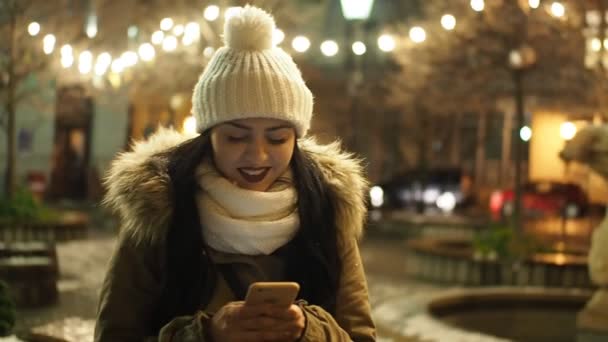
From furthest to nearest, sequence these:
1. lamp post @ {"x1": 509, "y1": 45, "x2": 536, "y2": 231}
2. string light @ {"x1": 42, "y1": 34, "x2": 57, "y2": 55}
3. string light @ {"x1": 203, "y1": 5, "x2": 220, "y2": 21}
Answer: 1. lamp post @ {"x1": 509, "y1": 45, "x2": 536, "y2": 231}
2. string light @ {"x1": 42, "y1": 34, "x2": 57, "y2": 55}
3. string light @ {"x1": 203, "y1": 5, "x2": 220, "y2": 21}

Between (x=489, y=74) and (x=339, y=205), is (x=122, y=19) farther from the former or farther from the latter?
(x=339, y=205)

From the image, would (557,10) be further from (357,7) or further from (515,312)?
(515,312)

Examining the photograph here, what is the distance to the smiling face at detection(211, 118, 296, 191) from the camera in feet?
9.64

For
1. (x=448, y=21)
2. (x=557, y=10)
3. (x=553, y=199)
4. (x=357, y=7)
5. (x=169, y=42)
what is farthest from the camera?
(x=553, y=199)

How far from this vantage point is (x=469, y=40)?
15.6 m

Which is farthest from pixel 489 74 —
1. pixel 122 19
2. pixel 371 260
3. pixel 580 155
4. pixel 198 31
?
pixel 580 155

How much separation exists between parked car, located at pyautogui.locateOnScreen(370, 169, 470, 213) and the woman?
24064 mm

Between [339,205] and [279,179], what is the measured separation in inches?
9.7

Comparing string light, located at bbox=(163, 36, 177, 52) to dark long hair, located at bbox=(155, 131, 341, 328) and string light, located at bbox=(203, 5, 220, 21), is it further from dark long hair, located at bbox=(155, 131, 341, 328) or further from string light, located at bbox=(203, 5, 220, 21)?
dark long hair, located at bbox=(155, 131, 341, 328)

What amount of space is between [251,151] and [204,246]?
36 centimetres

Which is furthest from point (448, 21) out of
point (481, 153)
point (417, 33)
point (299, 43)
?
point (481, 153)

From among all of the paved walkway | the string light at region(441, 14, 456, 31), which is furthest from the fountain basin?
the string light at region(441, 14, 456, 31)

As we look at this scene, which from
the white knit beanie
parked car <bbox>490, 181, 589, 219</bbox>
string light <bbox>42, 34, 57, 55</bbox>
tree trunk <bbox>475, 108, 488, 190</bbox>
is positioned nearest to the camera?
the white knit beanie

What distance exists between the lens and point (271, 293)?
248 centimetres
